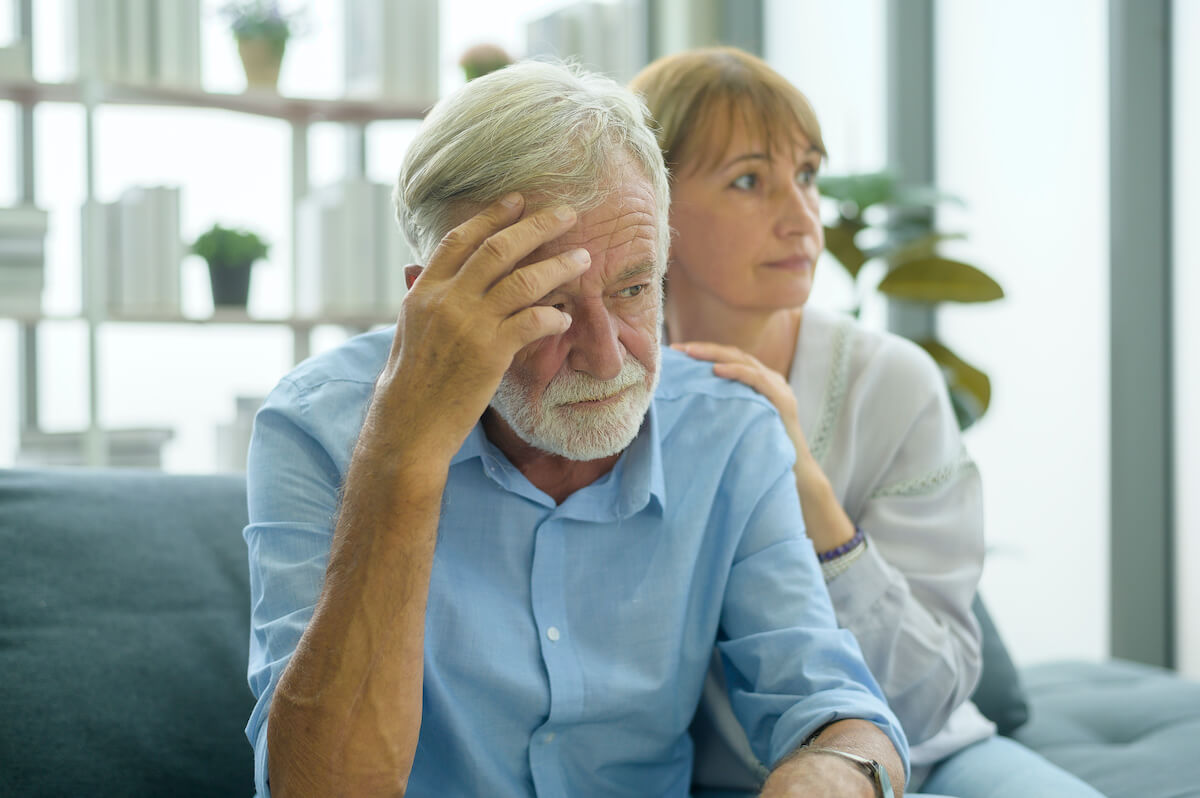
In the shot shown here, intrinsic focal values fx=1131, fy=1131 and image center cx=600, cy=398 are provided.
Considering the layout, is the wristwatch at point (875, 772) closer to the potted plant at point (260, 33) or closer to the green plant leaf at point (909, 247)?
the green plant leaf at point (909, 247)

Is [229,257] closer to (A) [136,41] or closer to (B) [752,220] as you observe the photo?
(A) [136,41]

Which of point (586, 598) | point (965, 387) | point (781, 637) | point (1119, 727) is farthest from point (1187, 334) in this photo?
point (586, 598)

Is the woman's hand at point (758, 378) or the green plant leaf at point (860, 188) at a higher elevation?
the green plant leaf at point (860, 188)

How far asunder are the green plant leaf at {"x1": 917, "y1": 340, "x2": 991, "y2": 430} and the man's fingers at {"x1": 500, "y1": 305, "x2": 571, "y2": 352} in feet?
5.75

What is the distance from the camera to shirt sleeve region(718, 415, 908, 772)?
1.26m

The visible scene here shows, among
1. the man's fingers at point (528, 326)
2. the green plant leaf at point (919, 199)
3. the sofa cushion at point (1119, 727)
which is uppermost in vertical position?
the green plant leaf at point (919, 199)

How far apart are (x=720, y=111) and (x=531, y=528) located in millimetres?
744

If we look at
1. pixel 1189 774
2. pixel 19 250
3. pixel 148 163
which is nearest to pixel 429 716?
pixel 1189 774

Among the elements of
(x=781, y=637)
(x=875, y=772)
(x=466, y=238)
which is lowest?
(x=875, y=772)

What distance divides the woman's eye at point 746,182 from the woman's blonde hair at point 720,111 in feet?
0.16

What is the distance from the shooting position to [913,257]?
9.37 feet

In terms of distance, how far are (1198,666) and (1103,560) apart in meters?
0.37

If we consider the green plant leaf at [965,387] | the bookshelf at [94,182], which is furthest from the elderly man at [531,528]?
the bookshelf at [94,182]

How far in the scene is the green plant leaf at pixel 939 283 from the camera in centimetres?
268
